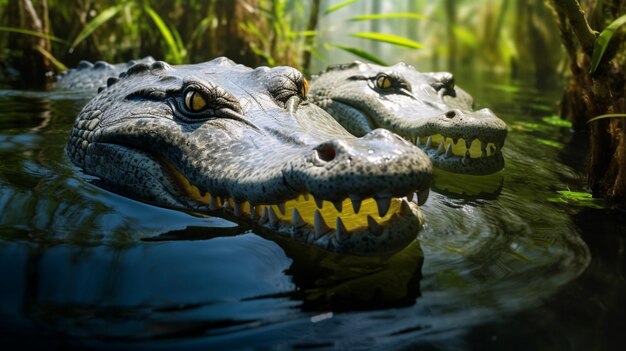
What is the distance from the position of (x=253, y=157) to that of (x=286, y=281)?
0.79 metres

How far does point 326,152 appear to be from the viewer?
2.55 meters

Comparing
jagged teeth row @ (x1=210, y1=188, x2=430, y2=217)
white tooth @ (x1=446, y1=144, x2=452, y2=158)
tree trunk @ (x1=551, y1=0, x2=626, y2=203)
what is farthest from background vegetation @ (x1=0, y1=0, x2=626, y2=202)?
jagged teeth row @ (x1=210, y1=188, x2=430, y2=217)

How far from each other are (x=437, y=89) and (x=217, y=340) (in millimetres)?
4627

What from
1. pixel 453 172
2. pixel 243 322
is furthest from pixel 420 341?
pixel 453 172

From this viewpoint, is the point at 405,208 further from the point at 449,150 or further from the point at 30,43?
the point at 30,43

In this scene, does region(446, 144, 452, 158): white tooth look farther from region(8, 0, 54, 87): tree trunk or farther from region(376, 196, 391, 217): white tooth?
region(8, 0, 54, 87): tree trunk

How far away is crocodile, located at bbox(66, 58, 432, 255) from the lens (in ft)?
8.04

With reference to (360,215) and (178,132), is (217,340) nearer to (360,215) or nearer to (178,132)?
(360,215)

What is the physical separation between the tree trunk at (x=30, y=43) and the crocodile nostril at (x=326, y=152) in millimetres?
6477

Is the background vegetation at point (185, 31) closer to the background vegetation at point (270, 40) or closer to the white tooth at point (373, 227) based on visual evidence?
the background vegetation at point (270, 40)

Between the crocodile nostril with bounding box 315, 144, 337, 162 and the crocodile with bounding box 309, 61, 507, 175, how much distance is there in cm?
226

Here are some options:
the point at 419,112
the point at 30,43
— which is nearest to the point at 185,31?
the point at 30,43

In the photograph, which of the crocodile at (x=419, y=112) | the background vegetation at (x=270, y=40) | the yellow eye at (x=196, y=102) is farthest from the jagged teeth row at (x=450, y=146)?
the yellow eye at (x=196, y=102)

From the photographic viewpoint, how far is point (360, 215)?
2.91 metres
